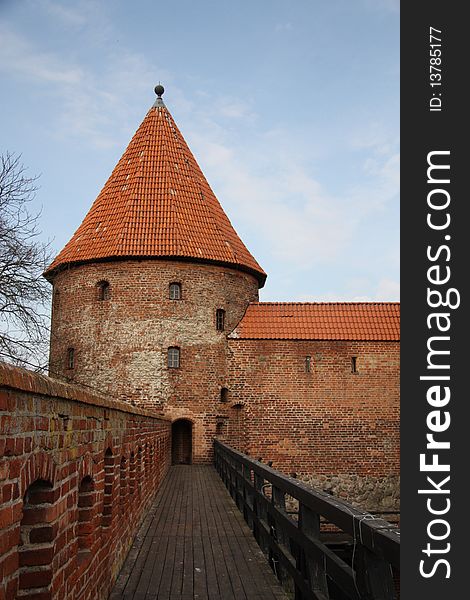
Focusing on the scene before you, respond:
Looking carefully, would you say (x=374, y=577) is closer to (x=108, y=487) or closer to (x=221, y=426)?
(x=108, y=487)

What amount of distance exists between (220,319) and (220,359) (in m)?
1.30

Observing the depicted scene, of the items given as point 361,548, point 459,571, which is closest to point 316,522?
point 361,548

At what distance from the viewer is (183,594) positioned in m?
5.07

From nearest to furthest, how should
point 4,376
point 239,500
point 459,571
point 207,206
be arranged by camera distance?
1. point 4,376
2. point 459,571
3. point 239,500
4. point 207,206

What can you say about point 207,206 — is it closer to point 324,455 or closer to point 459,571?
point 324,455

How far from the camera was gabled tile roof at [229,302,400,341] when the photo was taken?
20.5m

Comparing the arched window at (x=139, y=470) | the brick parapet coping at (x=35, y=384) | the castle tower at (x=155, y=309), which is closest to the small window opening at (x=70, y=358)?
Result: the castle tower at (x=155, y=309)

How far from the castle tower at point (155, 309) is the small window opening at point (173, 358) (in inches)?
1.2

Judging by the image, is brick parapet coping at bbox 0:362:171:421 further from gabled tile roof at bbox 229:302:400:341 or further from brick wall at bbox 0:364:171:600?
gabled tile roof at bbox 229:302:400:341

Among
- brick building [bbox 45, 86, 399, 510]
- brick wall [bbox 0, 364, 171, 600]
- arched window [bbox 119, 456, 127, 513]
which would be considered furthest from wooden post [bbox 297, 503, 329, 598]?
brick building [bbox 45, 86, 399, 510]

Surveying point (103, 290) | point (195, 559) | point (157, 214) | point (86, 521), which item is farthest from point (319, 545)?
point (157, 214)

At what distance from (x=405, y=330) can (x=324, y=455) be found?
668 inches

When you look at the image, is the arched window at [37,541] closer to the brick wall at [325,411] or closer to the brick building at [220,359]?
the brick building at [220,359]

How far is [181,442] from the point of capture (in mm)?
20312
